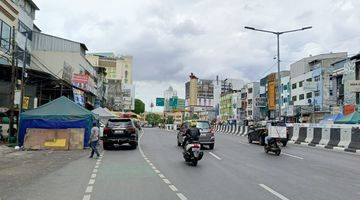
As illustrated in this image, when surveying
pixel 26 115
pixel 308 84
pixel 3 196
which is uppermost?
pixel 308 84

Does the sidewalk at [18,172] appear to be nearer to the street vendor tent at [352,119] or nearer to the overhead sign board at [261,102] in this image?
the street vendor tent at [352,119]

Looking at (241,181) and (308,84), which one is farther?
(308,84)

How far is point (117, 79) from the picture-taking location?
489 ft

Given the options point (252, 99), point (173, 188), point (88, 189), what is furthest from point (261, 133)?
point (252, 99)

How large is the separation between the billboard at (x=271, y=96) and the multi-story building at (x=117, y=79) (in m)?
34.8

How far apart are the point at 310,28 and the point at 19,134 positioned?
26084 millimetres

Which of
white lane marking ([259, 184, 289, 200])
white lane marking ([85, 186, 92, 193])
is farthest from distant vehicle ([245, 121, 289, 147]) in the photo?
→ white lane marking ([85, 186, 92, 193])

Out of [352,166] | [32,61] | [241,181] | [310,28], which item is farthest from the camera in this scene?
[32,61]

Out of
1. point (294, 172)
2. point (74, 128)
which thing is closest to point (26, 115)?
point (74, 128)

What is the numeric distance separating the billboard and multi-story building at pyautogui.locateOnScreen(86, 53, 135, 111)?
3483 cm

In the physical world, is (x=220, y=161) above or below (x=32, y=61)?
below

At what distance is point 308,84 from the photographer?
69.1m

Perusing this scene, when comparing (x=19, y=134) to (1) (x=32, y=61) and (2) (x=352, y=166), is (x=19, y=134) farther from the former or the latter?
(1) (x=32, y=61)

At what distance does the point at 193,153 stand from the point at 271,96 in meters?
91.9
